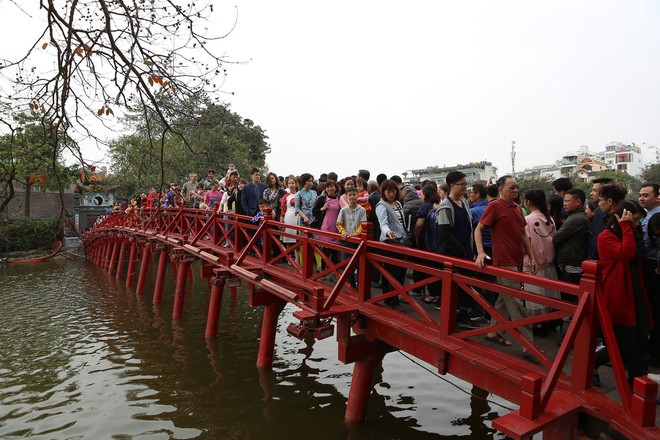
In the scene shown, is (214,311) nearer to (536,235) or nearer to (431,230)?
(431,230)

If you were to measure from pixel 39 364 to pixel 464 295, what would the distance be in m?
9.30

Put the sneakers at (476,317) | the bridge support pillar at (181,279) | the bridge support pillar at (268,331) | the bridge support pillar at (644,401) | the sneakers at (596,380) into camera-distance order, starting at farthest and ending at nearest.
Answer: the bridge support pillar at (181,279), the bridge support pillar at (268,331), the sneakers at (476,317), the sneakers at (596,380), the bridge support pillar at (644,401)

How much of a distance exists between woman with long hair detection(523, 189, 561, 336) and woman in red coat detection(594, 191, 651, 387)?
140 cm

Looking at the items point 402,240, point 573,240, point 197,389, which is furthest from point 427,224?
point 197,389

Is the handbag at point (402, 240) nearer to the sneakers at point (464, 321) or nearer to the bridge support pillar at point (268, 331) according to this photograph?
the sneakers at point (464, 321)

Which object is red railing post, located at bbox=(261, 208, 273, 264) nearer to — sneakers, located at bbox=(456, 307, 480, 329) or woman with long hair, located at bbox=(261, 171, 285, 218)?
woman with long hair, located at bbox=(261, 171, 285, 218)

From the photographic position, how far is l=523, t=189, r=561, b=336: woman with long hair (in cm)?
520

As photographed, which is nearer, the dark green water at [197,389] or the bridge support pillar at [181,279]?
the dark green water at [197,389]

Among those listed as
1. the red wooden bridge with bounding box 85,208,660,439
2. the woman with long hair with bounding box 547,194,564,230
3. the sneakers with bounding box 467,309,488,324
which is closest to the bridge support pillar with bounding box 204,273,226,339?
the red wooden bridge with bounding box 85,208,660,439

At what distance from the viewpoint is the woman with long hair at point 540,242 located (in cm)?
520

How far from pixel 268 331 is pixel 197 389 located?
1.63 metres

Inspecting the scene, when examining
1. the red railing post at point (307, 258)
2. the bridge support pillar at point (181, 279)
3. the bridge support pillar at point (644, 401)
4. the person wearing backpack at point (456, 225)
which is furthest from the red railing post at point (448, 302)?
the bridge support pillar at point (181, 279)

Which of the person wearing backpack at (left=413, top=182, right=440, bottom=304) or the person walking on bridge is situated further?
the person wearing backpack at (left=413, top=182, right=440, bottom=304)

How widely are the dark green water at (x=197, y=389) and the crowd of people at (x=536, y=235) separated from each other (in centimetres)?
196
